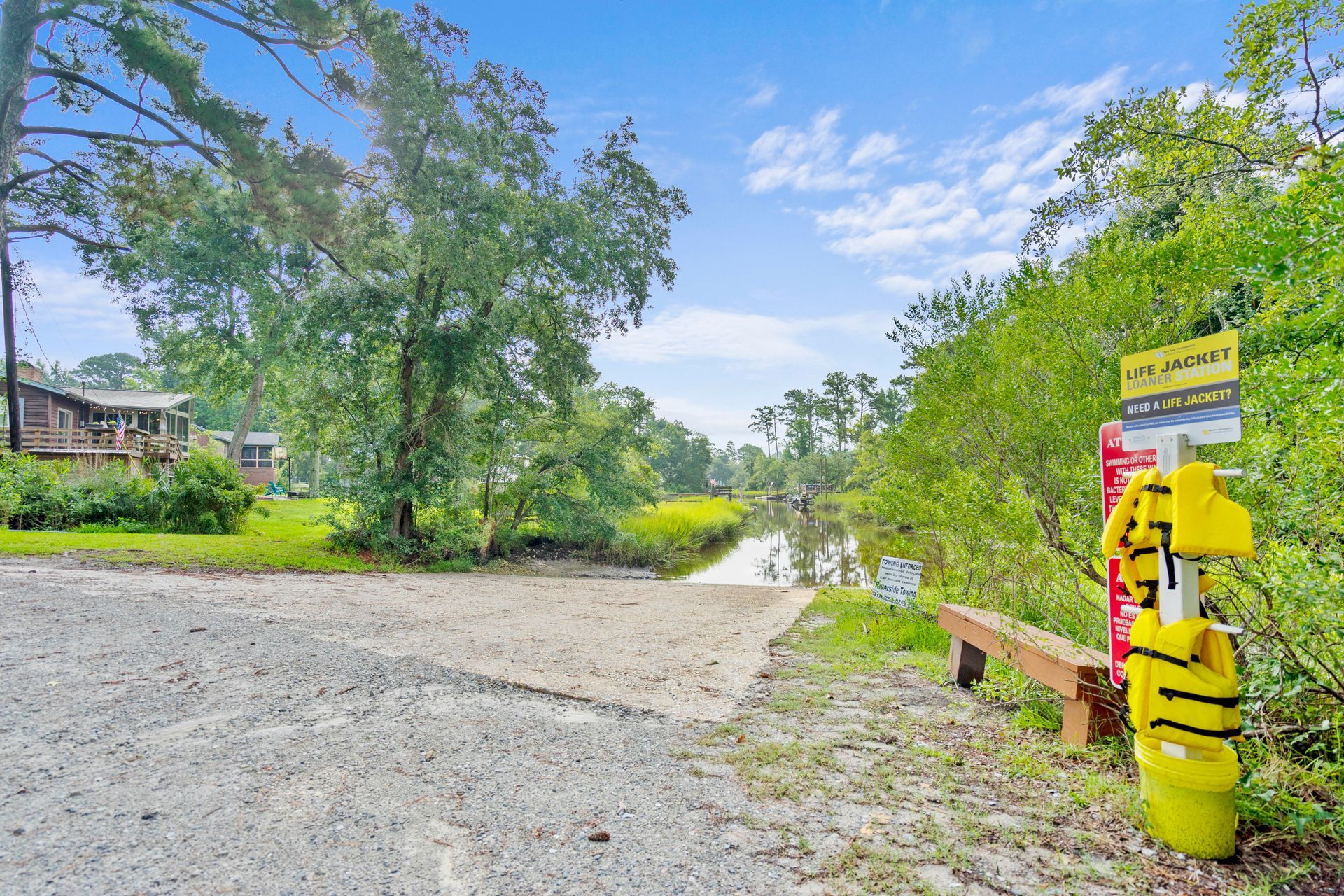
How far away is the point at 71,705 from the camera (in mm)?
3131

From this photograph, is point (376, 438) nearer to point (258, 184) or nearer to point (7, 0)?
point (258, 184)

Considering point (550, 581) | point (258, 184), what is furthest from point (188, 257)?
point (550, 581)

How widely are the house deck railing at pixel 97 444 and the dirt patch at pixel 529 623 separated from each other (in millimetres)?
15784

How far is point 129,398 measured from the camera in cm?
3011

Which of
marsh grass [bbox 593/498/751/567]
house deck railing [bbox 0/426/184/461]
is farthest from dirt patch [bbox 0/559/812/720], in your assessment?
house deck railing [bbox 0/426/184/461]

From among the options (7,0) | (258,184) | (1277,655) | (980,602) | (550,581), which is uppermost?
(7,0)

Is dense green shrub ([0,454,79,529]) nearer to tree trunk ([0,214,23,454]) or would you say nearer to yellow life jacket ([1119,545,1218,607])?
tree trunk ([0,214,23,454])

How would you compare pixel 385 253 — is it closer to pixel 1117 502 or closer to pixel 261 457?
pixel 1117 502

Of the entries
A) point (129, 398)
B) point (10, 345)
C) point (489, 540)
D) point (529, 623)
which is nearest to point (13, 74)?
point (10, 345)

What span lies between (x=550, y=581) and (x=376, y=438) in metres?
4.35

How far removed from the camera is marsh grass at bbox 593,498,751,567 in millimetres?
17328

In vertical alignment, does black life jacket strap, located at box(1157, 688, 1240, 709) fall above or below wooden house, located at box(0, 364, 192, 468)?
below

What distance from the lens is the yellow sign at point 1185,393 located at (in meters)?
2.20

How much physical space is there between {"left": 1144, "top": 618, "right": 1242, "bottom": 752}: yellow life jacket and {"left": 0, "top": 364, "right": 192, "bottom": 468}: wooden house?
23597mm
